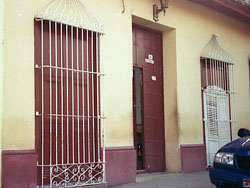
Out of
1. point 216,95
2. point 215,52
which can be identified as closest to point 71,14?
point 215,52

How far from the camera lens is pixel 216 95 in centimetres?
Answer: 1034

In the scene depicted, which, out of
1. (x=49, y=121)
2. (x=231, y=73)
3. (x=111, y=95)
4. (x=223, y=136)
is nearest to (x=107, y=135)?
(x=111, y=95)

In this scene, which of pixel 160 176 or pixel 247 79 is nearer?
pixel 160 176

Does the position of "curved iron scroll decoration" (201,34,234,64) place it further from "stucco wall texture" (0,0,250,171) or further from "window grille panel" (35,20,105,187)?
"window grille panel" (35,20,105,187)

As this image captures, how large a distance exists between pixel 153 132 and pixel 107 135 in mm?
1896

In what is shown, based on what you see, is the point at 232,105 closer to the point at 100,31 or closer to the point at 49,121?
the point at 100,31

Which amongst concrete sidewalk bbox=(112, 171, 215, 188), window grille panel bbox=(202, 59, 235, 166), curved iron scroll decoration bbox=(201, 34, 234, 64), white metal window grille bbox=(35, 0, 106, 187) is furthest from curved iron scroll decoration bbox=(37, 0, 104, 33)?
window grille panel bbox=(202, 59, 235, 166)

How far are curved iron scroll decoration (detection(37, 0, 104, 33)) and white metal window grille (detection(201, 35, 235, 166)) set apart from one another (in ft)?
12.0

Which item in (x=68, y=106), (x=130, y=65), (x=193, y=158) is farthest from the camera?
(x=193, y=158)

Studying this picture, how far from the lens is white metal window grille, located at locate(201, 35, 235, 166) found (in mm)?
9953

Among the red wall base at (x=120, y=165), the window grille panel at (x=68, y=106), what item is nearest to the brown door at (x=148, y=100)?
the red wall base at (x=120, y=165)

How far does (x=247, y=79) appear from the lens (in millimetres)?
11570

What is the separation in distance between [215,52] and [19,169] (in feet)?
20.3

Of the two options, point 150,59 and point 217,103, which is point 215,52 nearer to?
point 217,103
